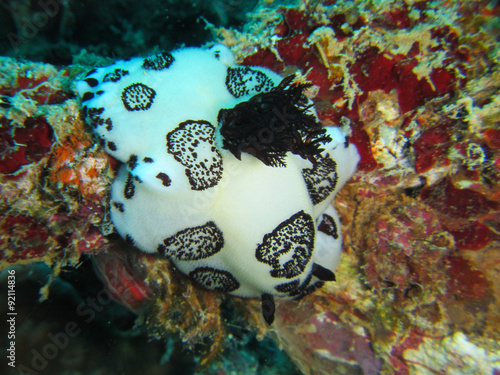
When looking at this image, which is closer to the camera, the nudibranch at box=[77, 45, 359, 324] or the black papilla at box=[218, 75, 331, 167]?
the black papilla at box=[218, 75, 331, 167]

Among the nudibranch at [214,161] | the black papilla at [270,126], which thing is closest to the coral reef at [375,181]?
the nudibranch at [214,161]

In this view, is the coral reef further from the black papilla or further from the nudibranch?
the black papilla

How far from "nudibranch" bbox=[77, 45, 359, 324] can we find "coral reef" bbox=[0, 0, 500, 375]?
0.85 ft

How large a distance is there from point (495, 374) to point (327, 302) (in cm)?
176

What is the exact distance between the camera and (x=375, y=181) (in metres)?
3.15

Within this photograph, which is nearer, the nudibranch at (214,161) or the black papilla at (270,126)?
the black papilla at (270,126)

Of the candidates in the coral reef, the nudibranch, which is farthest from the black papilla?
the coral reef

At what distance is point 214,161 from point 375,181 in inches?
71.4

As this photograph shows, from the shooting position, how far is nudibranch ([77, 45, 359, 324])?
243 cm

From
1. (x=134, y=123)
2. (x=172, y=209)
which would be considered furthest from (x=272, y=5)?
(x=172, y=209)

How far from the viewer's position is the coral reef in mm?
2381

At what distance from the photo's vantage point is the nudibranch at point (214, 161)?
2.43 m

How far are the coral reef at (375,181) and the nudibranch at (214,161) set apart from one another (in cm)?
26

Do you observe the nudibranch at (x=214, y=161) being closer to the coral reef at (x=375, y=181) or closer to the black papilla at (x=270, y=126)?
the black papilla at (x=270, y=126)
